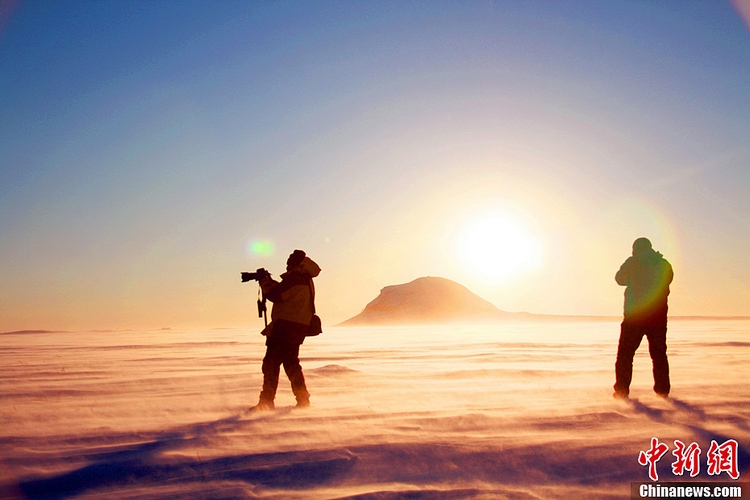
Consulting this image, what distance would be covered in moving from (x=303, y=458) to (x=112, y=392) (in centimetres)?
573

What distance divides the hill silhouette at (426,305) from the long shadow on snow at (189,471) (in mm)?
89530

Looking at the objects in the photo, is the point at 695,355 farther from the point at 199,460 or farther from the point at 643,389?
the point at 199,460

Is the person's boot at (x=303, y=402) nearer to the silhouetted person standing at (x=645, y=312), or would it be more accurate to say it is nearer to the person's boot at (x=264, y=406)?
the person's boot at (x=264, y=406)

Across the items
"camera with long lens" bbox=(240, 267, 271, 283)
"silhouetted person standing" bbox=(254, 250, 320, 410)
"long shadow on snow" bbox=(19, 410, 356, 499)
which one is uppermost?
"camera with long lens" bbox=(240, 267, 271, 283)

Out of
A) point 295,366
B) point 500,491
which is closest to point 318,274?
point 295,366

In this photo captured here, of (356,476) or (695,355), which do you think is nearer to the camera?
(356,476)

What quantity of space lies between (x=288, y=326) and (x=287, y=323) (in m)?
0.04

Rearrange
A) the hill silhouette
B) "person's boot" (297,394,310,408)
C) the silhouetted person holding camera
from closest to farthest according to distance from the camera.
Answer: "person's boot" (297,394,310,408) → the silhouetted person holding camera → the hill silhouette

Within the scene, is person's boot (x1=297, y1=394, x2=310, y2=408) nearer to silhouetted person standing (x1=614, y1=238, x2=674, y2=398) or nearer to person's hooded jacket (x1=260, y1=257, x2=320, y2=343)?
person's hooded jacket (x1=260, y1=257, x2=320, y2=343)

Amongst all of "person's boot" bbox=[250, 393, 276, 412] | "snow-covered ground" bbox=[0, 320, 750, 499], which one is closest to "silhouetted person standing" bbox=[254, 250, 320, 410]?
"person's boot" bbox=[250, 393, 276, 412]

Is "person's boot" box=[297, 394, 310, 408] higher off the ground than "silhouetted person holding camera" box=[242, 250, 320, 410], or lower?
lower

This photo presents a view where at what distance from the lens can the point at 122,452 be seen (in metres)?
4.70

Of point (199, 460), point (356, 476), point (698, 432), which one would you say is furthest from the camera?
point (698, 432)

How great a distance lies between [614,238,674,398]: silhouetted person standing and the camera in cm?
756
